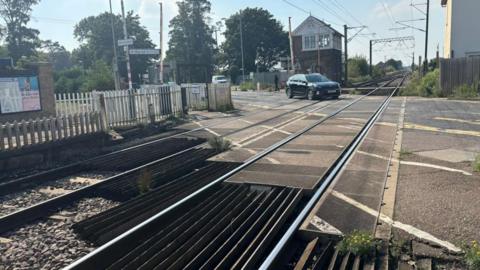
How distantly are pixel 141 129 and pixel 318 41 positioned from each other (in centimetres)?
4824

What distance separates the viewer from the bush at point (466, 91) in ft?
76.7

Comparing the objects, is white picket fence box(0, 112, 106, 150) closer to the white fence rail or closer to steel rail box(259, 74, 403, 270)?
the white fence rail

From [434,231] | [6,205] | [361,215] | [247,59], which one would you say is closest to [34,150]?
[6,205]

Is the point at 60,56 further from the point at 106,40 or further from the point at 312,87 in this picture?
the point at 312,87

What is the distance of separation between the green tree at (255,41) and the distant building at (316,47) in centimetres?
1483

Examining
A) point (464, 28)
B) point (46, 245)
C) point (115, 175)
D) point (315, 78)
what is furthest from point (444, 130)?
point (464, 28)

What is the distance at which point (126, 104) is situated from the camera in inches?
631

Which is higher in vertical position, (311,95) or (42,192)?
(311,95)

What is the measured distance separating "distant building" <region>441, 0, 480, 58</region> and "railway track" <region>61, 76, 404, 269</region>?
28835mm

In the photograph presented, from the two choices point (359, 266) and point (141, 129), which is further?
point (141, 129)

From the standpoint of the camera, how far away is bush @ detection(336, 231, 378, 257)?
4309mm

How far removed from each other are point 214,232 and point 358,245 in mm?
1638

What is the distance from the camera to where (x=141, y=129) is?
49.5ft

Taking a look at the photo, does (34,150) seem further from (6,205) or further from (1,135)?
(6,205)
